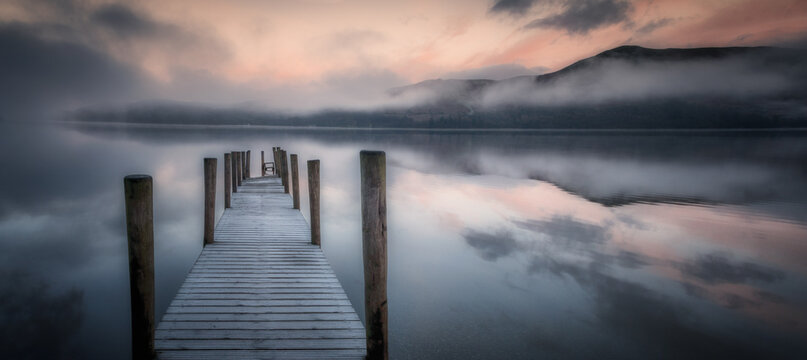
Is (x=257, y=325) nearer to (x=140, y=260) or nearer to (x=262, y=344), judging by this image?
(x=262, y=344)

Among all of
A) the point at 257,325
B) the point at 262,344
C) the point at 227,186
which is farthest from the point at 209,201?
the point at 262,344

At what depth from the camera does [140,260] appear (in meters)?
3.96

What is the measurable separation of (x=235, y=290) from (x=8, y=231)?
12.2m

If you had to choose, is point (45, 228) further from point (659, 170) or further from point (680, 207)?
point (659, 170)

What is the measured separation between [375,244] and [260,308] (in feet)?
8.36

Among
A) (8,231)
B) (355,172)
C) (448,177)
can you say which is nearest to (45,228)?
(8,231)

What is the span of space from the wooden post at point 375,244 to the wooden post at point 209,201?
628cm

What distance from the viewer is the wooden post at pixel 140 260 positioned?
12.6 ft

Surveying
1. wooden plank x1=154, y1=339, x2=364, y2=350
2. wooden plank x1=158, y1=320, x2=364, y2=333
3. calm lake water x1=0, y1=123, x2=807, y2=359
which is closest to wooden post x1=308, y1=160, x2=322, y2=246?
calm lake water x1=0, y1=123, x2=807, y2=359

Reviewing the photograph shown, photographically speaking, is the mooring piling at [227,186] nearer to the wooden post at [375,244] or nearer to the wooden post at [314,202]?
the wooden post at [314,202]

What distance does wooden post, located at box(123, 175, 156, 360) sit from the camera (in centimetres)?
384

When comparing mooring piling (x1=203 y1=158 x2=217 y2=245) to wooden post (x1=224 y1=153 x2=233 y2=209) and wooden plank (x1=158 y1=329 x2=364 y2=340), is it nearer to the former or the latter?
wooden post (x1=224 y1=153 x2=233 y2=209)

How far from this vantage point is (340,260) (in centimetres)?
1120

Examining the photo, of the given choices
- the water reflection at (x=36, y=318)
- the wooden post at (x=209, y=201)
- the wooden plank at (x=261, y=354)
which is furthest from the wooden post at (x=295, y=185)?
the wooden plank at (x=261, y=354)
